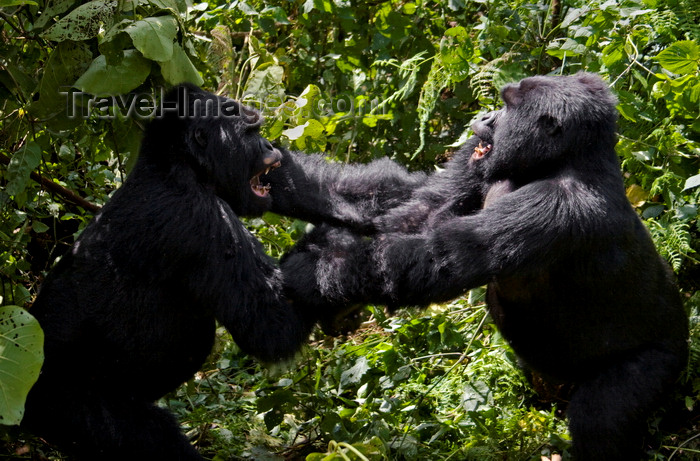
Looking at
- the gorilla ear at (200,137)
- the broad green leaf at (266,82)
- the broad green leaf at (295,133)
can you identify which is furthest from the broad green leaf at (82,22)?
the broad green leaf at (266,82)

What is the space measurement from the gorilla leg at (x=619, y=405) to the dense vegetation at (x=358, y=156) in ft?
1.05

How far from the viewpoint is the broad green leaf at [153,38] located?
362 centimetres

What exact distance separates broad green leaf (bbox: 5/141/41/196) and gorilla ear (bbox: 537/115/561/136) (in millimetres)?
2428

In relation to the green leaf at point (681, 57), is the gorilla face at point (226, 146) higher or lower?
lower

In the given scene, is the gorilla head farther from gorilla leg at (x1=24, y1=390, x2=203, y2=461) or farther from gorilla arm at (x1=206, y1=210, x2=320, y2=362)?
gorilla leg at (x1=24, y1=390, x2=203, y2=461)

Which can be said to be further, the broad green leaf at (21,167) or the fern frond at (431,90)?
the fern frond at (431,90)

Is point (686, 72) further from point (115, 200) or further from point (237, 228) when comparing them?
point (115, 200)

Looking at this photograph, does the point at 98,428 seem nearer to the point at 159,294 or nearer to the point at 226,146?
the point at 159,294

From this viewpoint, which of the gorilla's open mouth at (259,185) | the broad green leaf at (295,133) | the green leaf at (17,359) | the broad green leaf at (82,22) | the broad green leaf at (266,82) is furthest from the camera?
the broad green leaf at (266,82)

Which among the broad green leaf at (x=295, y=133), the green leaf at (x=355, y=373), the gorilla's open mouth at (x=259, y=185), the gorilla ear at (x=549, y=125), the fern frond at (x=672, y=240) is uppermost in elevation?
the gorilla ear at (x=549, y=125)

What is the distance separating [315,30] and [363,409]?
3.66 metres

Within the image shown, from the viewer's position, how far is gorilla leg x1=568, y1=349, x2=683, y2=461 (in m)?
3.86

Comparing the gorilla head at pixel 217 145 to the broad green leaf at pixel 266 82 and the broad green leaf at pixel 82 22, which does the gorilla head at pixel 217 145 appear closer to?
the broad green leaf at pixel 82 22

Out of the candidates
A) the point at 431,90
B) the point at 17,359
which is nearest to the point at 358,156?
the point at 431,90
